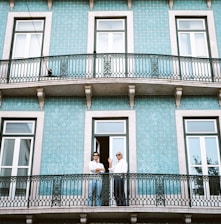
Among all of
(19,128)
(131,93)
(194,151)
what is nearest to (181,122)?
(194,151)

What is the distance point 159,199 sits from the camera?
41.9ft

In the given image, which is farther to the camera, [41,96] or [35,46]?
[35,46]

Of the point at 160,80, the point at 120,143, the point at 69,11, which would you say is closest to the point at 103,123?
the point at 120,143

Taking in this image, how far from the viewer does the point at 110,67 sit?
577 inches

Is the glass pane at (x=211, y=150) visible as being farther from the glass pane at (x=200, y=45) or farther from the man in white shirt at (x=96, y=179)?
the man in white shirt at (x=96, y=179)

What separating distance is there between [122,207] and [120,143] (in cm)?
253

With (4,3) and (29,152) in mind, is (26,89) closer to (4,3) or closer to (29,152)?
(29,152)

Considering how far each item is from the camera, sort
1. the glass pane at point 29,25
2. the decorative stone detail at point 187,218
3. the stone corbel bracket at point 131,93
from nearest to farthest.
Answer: the decorative stone detail at point 187,218 < the stone corbel bracket at point 131,93 < the glass pane at point 29,25

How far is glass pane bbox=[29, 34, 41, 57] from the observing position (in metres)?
15.5

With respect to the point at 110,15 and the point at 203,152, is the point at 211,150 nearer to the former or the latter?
the point at 203,152

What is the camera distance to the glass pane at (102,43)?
15.4 m

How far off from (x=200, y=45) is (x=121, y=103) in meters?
3.81

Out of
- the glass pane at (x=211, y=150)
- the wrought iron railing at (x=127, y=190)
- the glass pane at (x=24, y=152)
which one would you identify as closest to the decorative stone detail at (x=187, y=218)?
the wrought iron railing at (x=127, y=190)

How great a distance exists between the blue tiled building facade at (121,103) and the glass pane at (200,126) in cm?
3
